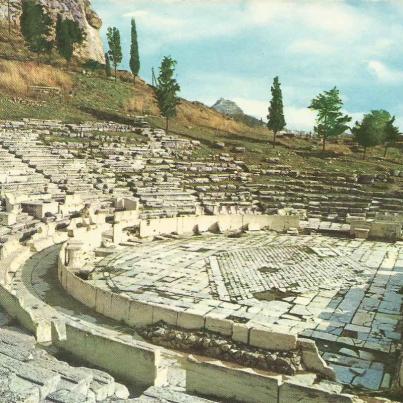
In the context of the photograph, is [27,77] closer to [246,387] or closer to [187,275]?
[187,275]

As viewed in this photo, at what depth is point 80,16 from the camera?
6925 cm

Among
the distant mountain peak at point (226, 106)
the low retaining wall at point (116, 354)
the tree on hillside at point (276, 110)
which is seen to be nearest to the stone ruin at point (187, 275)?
the low retaining wall at point (116, 354)

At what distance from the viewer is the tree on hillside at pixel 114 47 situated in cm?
5175

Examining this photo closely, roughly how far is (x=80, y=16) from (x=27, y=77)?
32217 mm

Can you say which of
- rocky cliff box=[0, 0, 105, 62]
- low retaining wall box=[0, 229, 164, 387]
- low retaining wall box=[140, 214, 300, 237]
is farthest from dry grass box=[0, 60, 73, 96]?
low retaining wall box=[0, 229, 164, 387]

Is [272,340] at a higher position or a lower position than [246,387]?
lower

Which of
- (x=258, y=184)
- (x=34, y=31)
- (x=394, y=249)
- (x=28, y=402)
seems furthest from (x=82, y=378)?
(x=34, y=31)

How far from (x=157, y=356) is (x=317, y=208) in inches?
803

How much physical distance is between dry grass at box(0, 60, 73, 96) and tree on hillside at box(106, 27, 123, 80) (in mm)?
8578

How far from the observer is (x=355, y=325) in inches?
447

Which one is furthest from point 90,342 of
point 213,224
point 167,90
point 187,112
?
point 187,112

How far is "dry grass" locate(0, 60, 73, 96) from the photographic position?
39500 millimetres

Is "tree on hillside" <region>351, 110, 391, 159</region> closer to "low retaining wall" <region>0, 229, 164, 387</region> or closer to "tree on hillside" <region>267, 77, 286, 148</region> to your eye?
"tree on hillside" <region>267, 77, 286, 148</region>

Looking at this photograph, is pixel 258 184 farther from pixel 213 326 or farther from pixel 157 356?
pixel 157 356
